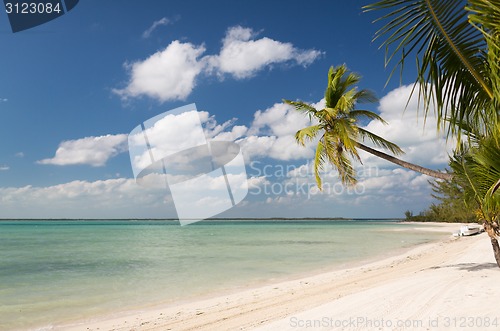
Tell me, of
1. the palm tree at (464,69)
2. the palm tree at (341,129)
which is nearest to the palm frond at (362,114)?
the palm tree at (341,129)

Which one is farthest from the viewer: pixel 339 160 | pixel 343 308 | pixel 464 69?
pixel 339 160

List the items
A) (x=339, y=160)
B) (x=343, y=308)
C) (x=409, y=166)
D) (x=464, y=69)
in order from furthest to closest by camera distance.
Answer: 1. (x=339, y=160)
2. (x=343, y=308)
3. (x=409, y=166)
4. (x=464, y=69)

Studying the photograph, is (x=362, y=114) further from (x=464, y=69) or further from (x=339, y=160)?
(x=464, y=69)

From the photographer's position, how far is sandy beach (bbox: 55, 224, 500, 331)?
448 centimetres

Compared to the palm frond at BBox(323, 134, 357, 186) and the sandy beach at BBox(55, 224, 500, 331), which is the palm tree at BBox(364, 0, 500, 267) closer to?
the sandy beach at BBox(55, 224, 500, 331)

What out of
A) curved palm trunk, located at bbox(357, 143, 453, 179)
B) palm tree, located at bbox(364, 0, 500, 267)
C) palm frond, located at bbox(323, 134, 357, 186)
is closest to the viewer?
palm tree, located at bbox(364, 0, 500, 267)

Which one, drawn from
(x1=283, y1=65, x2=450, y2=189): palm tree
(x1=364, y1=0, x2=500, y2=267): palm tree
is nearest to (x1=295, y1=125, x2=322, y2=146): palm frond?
(x1=283, y1=65, x2=450, y2=189): palm tree

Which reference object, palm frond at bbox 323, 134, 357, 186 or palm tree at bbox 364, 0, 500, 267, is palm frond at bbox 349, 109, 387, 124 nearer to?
palm frond at bbox 323, 134, 357, 186

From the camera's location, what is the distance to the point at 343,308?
527 centimetres

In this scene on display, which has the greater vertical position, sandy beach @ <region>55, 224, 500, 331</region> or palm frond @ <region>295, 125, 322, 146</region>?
palm frond @ <region>295, 125, 322, 146</region>

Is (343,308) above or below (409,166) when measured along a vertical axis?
below

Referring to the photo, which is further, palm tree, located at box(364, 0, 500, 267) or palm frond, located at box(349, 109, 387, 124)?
palm frond, located at box(349, 109, 387, 124)

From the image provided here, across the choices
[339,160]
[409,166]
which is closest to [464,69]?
[409,166]

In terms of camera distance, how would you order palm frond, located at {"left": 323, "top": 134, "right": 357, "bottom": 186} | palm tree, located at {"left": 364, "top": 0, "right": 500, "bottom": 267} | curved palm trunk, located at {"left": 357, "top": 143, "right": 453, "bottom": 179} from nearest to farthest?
palm tree, located at {"left": 364, "top": 0, "right": 500, "bottom": 267}
curved palm trunk, located at {"left": 357, "top": 143, "right": 453, "bottom": 179}
palm frond, located at {"left": 323, "top": 134, "right": 357, "bottom": 186}
